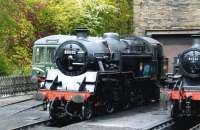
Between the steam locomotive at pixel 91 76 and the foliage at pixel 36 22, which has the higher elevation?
the foliage at pixel 36 22

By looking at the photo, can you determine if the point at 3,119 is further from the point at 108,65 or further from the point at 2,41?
the point at 2,41

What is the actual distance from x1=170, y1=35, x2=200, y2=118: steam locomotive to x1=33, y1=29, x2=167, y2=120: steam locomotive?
231 cm

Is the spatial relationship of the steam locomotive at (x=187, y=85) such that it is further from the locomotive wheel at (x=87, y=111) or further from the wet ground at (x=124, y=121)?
the locomotive wheel at (x=87, y=111)

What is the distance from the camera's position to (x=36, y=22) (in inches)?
1267

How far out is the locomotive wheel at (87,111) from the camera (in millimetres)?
16531

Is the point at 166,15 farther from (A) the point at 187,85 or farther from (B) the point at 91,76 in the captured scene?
(B) the point at 91,76

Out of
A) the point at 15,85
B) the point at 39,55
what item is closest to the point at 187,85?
the point at 39,55

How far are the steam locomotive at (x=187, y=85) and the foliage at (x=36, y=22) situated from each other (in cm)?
1232

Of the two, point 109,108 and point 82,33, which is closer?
point 82,33

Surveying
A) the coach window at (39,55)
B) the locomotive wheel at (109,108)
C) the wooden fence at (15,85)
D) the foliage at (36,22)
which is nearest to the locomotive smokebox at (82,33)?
the locomotive wheel at (109,108)

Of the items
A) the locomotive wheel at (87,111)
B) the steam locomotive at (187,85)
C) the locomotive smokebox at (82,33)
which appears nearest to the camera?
the steam locomotive at (187,85)

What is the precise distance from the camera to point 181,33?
2775 cm

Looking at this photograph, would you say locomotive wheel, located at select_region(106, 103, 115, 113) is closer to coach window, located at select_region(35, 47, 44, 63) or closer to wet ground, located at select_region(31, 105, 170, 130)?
wet ground, located at select_region(31, 105, 170, 130)

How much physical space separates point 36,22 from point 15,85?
26.2ft
